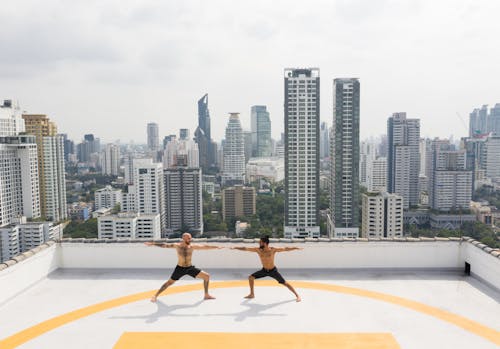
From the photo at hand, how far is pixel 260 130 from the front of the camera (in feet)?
463

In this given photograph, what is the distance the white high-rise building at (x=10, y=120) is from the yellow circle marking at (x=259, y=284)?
51.5 metres

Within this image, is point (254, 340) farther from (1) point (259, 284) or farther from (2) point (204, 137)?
(2) point (204, 137)

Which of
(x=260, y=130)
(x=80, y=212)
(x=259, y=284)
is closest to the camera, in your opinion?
(x=259, y=284)

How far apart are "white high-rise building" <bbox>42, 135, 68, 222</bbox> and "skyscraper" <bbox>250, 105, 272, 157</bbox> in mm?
86947

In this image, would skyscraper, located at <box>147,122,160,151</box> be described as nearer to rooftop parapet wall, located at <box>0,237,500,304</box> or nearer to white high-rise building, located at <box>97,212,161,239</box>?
white high-rise building, located at <box>97,212,161,239</box>

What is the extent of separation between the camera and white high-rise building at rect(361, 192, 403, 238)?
1609 inches

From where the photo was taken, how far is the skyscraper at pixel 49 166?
5181cm

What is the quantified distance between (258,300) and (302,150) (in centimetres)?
3723

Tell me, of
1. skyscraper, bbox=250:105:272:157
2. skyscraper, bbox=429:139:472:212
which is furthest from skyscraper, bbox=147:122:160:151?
skyscraper, bbox=429:139:472:212

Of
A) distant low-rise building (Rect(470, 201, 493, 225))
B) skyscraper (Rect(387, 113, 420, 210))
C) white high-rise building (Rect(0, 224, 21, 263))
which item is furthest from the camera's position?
skyscraper (Rect(387, 113, 420, 210))

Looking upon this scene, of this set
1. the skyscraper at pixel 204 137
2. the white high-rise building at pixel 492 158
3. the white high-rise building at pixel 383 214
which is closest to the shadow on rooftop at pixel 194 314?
the white high-rise building at pixel 383 214

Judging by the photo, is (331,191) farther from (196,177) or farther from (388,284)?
(388,284)

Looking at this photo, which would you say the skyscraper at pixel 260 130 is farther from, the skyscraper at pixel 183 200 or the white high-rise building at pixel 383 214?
the white high-rise building at pixel 383 214

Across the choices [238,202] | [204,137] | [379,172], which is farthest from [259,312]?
[204,137]
